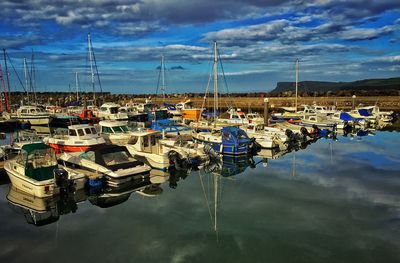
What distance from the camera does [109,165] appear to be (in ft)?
61.7

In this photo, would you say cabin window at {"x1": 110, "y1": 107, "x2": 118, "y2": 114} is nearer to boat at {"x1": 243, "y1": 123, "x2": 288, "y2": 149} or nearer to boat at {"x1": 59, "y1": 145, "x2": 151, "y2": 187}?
boat at {"x1": 243, "y1": 123, "x2": 288, "y2": 149}

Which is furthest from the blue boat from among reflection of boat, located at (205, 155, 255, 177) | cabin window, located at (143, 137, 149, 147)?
cabin window, located at (143, 137, 149, 147)

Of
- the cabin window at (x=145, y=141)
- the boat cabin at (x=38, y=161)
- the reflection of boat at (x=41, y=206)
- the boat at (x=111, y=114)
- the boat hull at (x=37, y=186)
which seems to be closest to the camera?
the reflection of boat at (x=41, y=206)

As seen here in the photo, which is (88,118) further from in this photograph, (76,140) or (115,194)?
(115,194)

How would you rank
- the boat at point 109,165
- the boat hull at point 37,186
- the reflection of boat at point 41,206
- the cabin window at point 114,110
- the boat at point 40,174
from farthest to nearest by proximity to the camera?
the cabin window at point 114,110 < the boat at point 109,165 < the boat at point 40,174 < the boat hull at point 37,186 < the reflection of boat at point 41,206

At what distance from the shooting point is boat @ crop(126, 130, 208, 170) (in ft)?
73.1

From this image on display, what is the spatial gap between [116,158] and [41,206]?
497 cm

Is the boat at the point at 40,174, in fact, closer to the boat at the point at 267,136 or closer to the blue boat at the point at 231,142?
the blue boat at the point at 231,142

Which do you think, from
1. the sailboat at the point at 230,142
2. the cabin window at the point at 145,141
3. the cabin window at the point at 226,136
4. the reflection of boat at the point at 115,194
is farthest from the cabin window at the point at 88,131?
the cabin window at the point at 226,136

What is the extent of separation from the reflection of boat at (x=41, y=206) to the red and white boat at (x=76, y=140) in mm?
7498

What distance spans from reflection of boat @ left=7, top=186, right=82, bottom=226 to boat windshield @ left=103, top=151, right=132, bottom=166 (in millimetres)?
2913

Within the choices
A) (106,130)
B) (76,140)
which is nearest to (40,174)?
(76,140)

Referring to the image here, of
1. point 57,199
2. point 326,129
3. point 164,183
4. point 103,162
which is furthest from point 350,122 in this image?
point 57,199

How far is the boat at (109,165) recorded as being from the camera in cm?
1827
